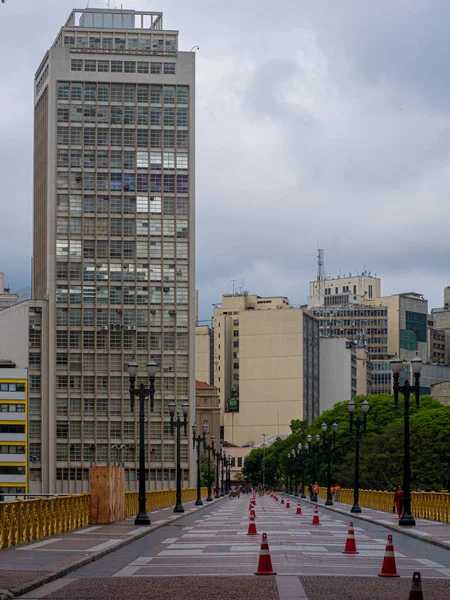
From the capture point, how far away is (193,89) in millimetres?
140375

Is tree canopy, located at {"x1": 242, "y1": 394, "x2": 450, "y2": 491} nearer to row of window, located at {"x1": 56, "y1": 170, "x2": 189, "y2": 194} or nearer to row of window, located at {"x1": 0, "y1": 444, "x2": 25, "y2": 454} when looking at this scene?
row of window, located at {"x1": 0, "y1": 444, "x2": 25, "y2": 454}

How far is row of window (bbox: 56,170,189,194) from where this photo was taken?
449ft

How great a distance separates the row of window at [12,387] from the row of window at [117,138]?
2979cm

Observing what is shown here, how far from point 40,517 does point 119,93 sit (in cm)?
11529

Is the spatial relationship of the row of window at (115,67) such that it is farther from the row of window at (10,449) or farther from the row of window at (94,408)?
the row of window at (10,449)

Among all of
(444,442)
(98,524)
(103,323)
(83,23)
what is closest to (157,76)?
(83,23)

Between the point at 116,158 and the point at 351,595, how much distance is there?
410 feet

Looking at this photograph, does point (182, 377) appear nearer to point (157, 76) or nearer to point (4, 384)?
point (4, 384)

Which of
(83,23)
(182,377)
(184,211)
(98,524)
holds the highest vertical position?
(83,23)

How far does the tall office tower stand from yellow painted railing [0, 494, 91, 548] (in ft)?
330

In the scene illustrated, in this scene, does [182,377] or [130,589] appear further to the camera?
[182,377]

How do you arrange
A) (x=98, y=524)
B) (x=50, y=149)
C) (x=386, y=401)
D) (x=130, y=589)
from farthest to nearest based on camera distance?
1. (x=50, y=149)
2. (x=386, y=401)
3. (x=98, y=524)
4. (x=130, y=589)

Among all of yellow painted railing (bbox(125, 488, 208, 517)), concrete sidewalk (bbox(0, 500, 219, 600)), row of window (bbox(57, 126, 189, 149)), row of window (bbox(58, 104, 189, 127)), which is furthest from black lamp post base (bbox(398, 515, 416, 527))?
row of window (bbox(58, 104, 189, 127))

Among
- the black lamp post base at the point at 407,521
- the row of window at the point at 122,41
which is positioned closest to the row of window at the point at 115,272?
the row of window at the point at 122,41
